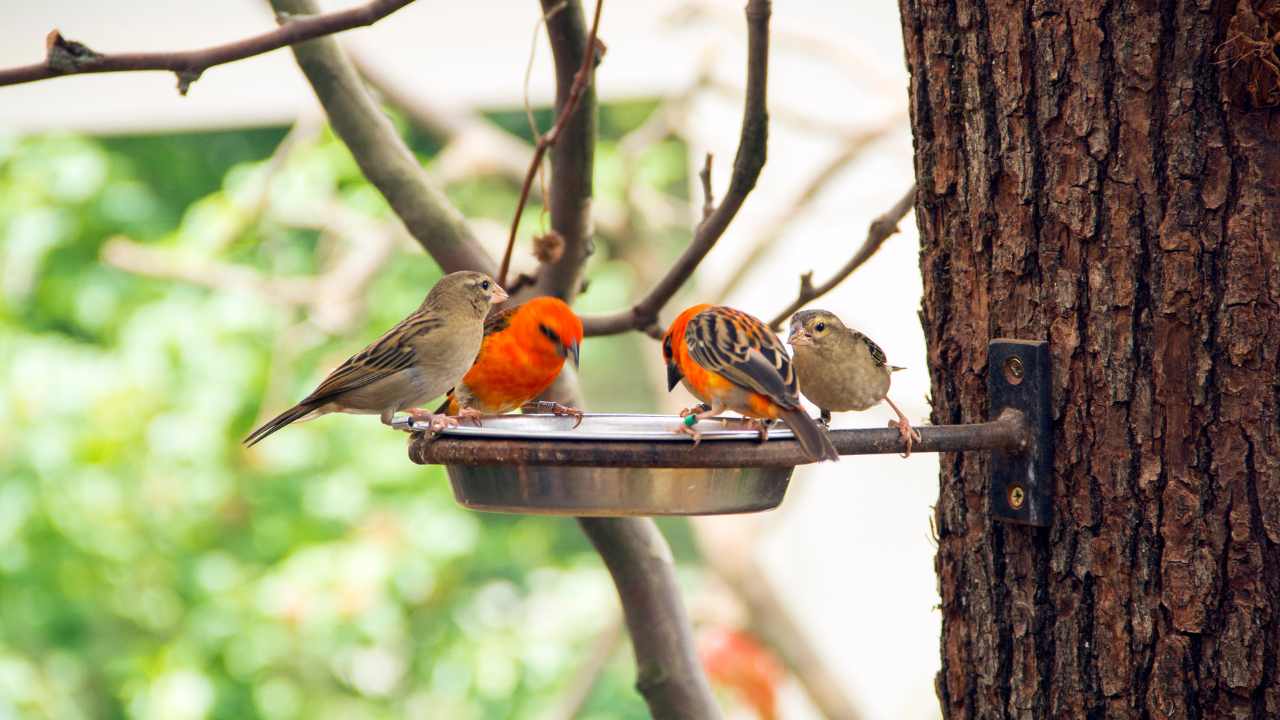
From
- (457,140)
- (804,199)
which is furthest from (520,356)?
(457,140)

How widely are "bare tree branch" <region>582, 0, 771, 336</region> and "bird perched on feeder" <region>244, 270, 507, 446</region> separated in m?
0.37

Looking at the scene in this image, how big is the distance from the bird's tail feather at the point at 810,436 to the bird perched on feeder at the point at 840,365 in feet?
1.64

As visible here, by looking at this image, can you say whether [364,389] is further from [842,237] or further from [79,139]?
[79,139]

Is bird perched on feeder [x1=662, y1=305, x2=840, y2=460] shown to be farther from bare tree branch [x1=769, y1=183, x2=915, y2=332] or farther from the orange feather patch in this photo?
bare tree branch [x1=769, y1=183, x2=915, y2=332]

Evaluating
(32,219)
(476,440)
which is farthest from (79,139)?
(476,440)

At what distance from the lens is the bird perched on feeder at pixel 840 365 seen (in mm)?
2455

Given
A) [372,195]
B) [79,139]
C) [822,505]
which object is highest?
[79,139]

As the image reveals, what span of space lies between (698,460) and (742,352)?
0.38m

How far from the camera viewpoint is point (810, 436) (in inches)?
72.5

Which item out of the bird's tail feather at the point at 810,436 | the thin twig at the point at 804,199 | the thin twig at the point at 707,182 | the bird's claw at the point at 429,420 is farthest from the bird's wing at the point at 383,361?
the thin twig at the point at 804,199

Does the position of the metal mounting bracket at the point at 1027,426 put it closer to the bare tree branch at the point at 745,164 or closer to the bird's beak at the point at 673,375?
the bird's beak at the point at 673,375

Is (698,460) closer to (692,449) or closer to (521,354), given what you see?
(692,449)

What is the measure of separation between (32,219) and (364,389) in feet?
16.4

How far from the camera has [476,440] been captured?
6.10 feet
